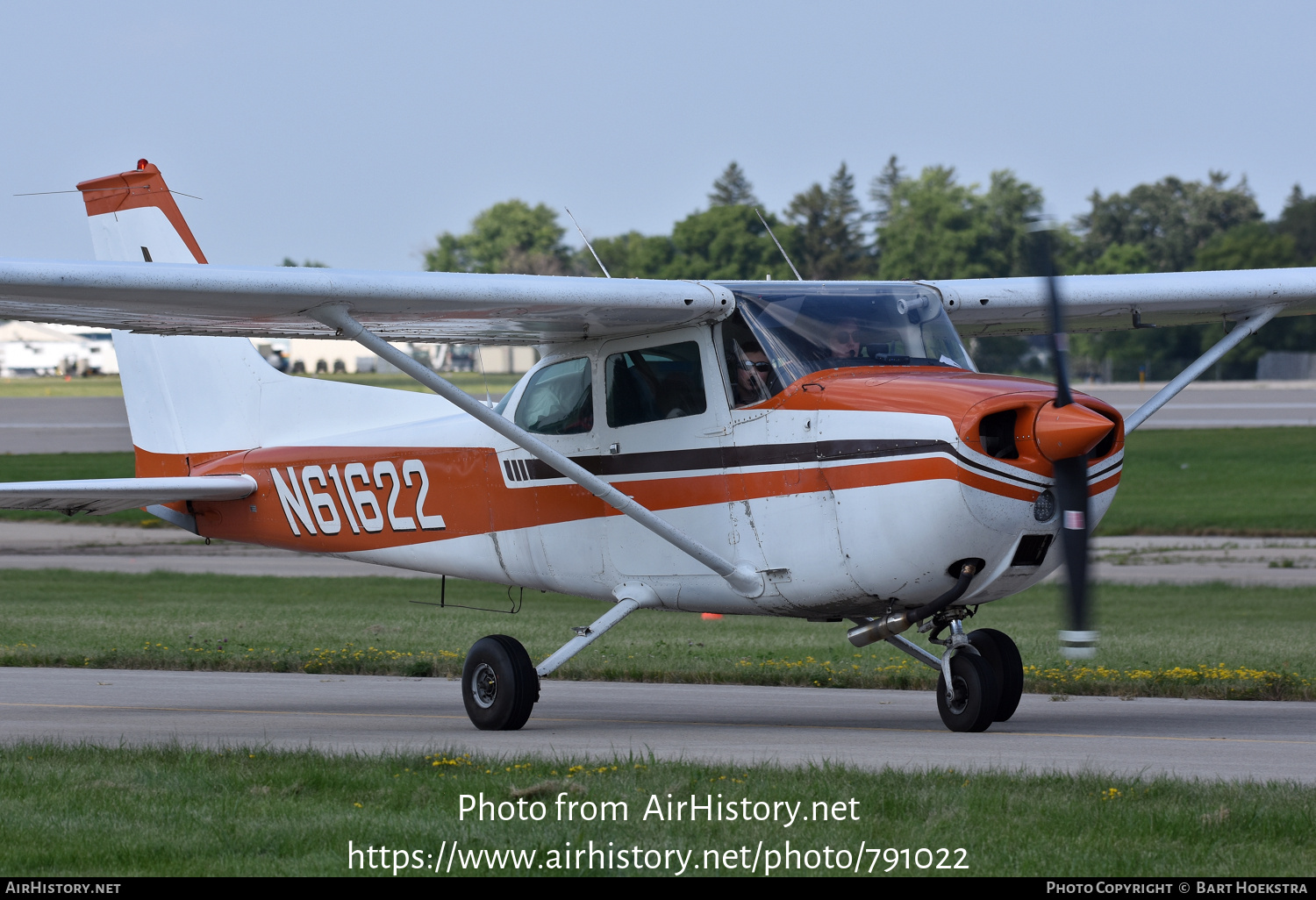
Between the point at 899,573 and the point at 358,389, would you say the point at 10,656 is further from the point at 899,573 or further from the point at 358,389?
the point at 899,573

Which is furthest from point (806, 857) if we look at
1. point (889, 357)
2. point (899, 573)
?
point (889, 357)

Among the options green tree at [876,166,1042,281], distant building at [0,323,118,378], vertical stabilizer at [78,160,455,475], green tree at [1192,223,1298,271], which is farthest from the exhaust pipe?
distant building at [0,323,118,378]

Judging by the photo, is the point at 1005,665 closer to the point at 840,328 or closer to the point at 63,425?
the point at 840,328

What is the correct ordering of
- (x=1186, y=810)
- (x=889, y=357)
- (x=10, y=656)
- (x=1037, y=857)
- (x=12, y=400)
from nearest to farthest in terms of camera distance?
(x=1037, y=857) < (x=1186, y=810) < (x=889, y=357) < (x=10, y=656) < (x=12, y=400)

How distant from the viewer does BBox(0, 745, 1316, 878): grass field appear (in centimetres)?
599

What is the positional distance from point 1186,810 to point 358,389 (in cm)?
811

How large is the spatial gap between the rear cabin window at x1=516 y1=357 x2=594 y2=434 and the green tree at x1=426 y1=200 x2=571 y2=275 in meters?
147

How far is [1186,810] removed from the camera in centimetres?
669

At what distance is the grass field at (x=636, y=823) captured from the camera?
599 centimetres

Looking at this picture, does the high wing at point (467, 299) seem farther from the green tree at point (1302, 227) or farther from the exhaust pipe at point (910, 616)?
A: the green tree at point (1302, 227)

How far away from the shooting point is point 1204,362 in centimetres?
1091

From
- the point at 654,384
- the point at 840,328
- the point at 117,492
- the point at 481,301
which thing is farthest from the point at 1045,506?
the point at 117,492

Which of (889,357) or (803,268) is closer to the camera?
(889,357)
